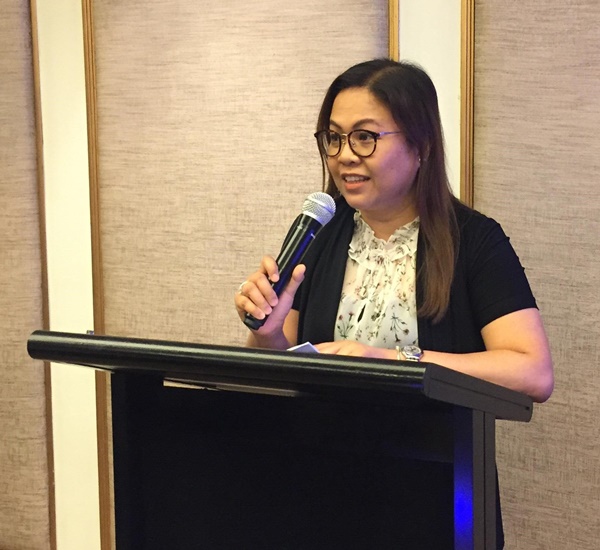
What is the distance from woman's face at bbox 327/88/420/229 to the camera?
1728 millimetres

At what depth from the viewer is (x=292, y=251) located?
147 centimetres

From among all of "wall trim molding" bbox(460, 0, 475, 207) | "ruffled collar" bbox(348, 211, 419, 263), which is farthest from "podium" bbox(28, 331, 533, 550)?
"wall trim molding" bbox(460, 0, 475, 207)

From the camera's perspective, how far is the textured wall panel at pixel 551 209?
2.36 metres

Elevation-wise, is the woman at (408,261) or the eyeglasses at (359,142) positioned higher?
the eyeglasses at (359,142)

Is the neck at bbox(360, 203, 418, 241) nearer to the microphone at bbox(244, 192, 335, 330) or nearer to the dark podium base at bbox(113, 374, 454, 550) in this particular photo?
the microphone at bbox(244, 192, 335, 330)

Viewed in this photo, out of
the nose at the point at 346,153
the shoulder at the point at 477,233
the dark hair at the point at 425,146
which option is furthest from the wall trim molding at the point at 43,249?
the shoulder at the point at 477,233

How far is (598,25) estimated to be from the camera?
2311 millimetres

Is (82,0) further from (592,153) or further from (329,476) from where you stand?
(329,476)

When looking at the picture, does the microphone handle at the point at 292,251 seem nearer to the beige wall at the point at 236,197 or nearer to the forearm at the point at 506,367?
the forearm at the point at 506,367

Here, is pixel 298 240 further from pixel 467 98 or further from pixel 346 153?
pixel 467 98

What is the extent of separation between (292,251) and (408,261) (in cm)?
40

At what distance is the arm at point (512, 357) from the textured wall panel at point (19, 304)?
1.93 meters

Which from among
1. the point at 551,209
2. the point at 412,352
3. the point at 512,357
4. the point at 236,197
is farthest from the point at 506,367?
the point at 236,197

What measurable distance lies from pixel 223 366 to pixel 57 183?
2.15 meters
